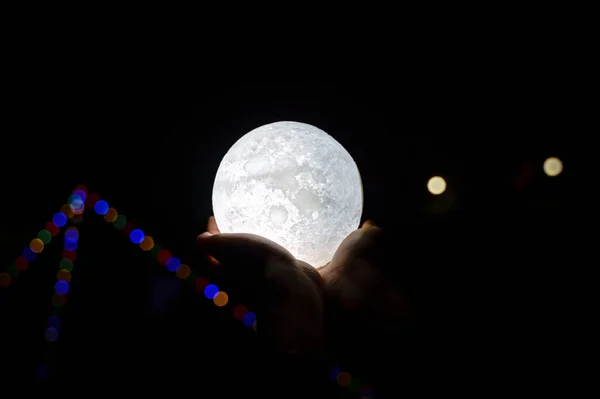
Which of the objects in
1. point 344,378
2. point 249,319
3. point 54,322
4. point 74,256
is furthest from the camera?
point 74,256

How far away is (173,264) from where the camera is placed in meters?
3.84

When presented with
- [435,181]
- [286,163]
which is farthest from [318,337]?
A: [435,181]

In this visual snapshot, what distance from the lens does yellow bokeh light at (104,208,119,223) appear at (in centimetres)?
398

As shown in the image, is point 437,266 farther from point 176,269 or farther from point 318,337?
point 176,269

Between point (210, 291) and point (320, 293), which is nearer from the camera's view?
point (320, 293)

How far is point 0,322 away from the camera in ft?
12.8

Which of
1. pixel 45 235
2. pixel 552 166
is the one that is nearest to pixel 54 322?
pixel 45 235

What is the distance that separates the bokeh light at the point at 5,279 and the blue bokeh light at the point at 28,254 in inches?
9.4

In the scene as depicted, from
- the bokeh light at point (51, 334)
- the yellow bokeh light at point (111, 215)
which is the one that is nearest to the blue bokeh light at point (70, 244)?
the yellow bokeh light at point (111, 215)

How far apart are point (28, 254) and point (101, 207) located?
3.54ft

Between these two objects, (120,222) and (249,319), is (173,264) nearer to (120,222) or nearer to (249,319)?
(120,222)

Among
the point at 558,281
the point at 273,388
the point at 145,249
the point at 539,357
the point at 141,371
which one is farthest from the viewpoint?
the point at 145,249

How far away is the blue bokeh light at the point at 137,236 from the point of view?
3.97 meters

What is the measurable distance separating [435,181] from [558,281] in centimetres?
123
